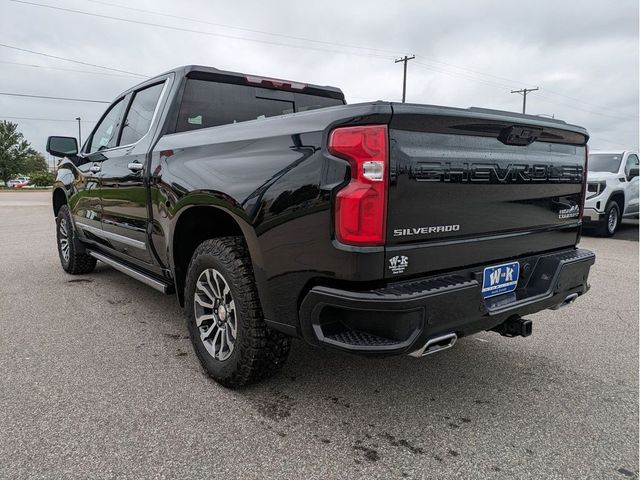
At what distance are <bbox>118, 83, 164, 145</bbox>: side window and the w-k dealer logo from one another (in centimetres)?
243

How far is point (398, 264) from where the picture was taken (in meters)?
2.01

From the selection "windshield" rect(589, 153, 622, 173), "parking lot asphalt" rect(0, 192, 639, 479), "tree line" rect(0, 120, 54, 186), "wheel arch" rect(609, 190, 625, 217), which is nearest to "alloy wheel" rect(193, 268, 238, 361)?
"parking lot asphalt" rect(0, 192, 639, 479)

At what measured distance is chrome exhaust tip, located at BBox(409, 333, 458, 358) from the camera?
2.05m

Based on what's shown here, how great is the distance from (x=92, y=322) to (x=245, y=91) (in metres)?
2.22

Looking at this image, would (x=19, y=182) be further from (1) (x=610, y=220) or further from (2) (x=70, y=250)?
(1) (x=610, y=220)

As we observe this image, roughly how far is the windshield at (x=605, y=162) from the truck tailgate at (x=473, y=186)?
28.5ft

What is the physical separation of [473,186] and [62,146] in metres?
4.54

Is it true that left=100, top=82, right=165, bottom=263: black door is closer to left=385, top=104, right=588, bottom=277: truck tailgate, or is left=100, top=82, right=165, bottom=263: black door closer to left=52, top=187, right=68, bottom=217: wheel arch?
left=52, top=187, right=68, bottom=217: wheel arch

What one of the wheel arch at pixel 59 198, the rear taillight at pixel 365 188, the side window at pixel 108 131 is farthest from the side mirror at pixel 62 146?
the rear taillight at pixel 365 188

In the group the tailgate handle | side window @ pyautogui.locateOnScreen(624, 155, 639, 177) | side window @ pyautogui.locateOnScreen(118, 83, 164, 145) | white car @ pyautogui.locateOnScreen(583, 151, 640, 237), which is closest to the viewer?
the tailgate handle

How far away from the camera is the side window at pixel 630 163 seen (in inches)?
402

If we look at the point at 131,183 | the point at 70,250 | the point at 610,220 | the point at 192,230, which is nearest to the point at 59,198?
the point at 70,250

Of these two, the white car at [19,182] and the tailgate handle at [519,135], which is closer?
the tailgate handle at [519,135]

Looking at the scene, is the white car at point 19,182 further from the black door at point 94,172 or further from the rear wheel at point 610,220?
the rear wheel at point 610,220
